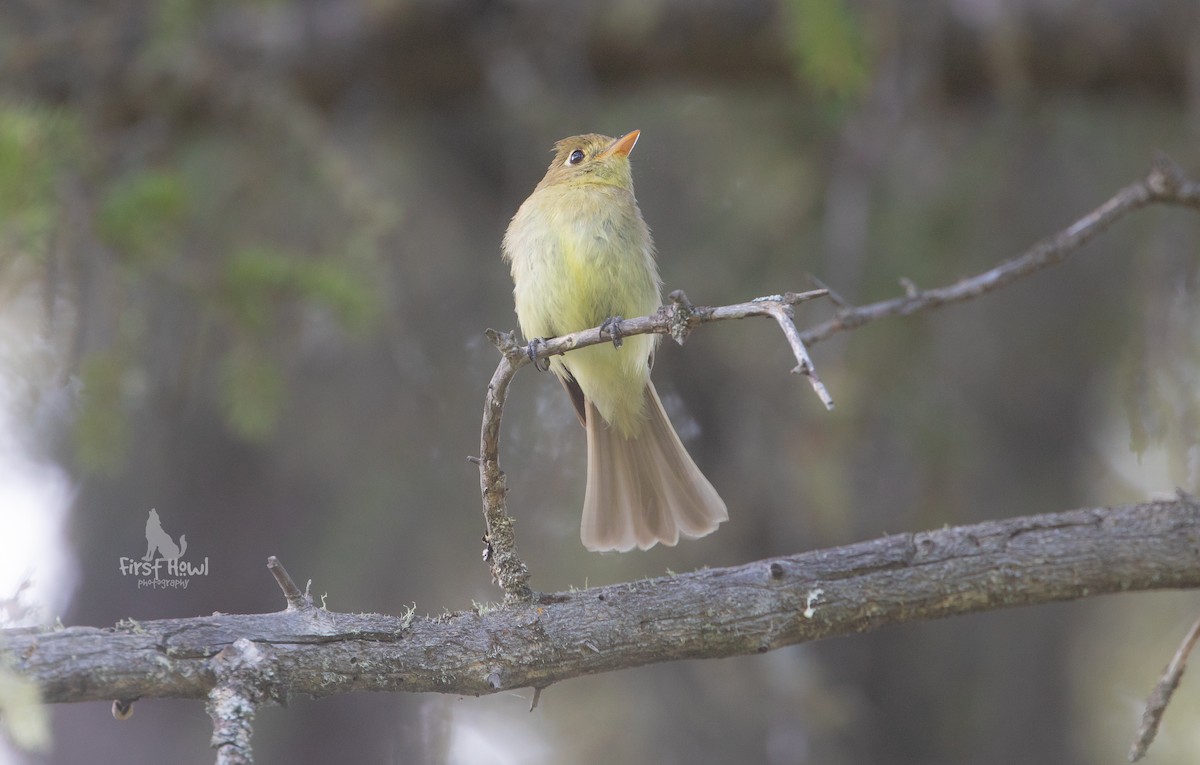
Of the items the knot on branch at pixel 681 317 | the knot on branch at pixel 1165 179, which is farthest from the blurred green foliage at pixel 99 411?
the knot on branch at pixel 1165 179

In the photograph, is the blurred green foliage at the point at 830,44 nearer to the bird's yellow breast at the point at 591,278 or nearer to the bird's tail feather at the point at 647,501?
the bird's yellow breast at the point at 591,278

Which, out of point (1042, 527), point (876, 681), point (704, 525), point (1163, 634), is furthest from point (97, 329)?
point (1163, 634)

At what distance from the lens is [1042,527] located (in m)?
3.09

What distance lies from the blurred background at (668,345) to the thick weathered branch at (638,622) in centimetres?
157

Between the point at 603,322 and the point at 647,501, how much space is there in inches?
25.0

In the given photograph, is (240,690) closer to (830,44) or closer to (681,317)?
(681,317)

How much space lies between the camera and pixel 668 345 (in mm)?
6035

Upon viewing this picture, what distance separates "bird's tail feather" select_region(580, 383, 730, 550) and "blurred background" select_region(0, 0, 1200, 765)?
2.97 ft

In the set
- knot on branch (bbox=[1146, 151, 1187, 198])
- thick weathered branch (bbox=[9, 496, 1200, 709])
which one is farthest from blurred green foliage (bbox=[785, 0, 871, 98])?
thick weathered branch (bbox=[9, 496, 1200, 709])

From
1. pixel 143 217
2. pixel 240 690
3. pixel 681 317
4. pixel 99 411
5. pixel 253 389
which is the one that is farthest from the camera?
pixel 253 389

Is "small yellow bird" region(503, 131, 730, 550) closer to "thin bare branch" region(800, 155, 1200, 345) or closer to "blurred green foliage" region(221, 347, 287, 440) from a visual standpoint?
"thin bare branch" region(800, 155, 1200, 345)

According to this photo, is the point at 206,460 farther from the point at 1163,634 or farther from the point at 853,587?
the point at 1163,634

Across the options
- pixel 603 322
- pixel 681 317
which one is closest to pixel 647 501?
pixel 603 322

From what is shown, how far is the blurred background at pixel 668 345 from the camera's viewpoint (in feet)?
16.3
